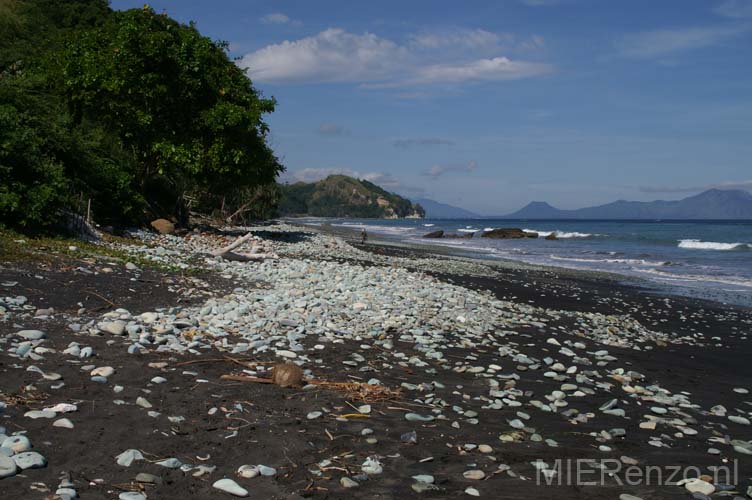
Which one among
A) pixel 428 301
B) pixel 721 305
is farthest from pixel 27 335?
pixel 721 305

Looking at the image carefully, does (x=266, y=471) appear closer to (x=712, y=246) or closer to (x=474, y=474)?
(x=474, y=474)

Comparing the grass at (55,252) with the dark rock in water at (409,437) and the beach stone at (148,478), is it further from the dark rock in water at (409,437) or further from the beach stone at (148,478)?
the dark rock in water at (409,437)

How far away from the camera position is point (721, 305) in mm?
16641

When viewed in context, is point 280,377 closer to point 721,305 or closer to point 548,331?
point 548,331

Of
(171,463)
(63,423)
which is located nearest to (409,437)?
(171,463)

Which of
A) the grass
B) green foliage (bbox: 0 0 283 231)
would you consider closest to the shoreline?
the grass

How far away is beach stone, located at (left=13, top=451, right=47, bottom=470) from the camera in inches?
159

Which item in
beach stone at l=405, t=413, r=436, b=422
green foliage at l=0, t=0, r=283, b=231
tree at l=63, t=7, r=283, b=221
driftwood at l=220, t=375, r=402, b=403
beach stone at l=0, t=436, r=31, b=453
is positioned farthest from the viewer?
tree at l=63, t=7, r=283, b=221

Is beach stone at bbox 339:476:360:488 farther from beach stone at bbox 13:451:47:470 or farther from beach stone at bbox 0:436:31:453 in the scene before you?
beach stone at bbox 0:436:31:453

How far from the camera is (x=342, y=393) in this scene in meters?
6.38

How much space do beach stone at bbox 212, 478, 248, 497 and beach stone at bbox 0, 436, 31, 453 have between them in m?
1.45

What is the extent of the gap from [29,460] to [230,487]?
4.72 feet

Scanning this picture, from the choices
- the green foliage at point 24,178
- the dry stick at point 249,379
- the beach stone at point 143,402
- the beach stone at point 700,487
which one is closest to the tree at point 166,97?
the green foliage at point 24,178

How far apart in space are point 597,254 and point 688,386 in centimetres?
3480
